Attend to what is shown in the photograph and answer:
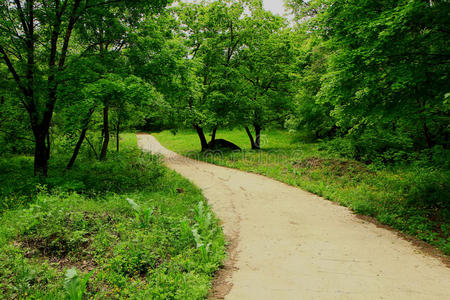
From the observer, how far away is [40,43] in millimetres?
9000

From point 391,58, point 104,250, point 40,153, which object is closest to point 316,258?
point 104,250

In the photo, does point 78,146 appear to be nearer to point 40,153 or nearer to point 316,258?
point 40,153

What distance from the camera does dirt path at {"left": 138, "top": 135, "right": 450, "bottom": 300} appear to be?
3.81 m

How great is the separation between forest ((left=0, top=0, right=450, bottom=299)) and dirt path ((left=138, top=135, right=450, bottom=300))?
645 millimetres

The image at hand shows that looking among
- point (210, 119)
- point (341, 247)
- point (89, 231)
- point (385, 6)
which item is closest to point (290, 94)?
point (210, 119)

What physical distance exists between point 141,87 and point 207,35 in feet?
41.3

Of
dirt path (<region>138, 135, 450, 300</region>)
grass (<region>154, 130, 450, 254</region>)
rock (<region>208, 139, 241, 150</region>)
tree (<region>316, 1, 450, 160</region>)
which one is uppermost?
tree (<region>316, 1, 450, 160</region>)

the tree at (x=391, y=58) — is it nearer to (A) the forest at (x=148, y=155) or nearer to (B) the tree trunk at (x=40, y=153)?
(A) the forest at (x=148, y=155)

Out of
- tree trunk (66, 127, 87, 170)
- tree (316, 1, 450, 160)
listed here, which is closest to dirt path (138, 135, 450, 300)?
tree (316, 1, 450, 160)

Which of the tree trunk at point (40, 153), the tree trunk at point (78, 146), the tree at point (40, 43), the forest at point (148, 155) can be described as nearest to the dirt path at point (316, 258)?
the forest at point (148, 155)

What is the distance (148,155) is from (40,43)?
6617 mm

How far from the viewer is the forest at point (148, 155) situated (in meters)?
4.36

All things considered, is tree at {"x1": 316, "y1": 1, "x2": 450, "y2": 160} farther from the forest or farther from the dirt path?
the dirt path

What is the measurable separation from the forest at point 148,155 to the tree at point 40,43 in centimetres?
5
